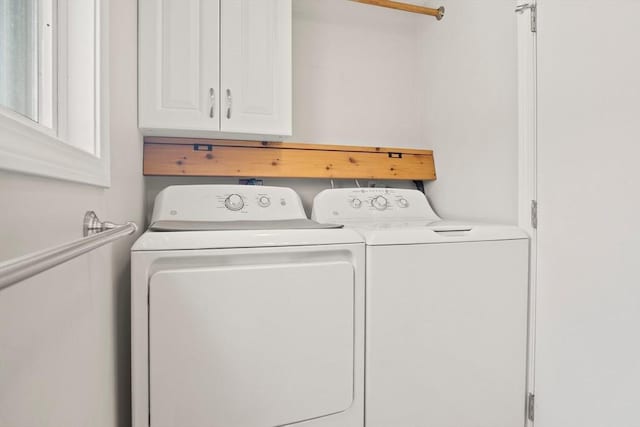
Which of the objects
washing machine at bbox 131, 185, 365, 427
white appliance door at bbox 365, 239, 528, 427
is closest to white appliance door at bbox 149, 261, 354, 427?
washing machine at bbox 131, 185, 365, 427

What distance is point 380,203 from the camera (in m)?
1.85

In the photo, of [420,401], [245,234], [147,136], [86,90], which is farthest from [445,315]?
[147,136]

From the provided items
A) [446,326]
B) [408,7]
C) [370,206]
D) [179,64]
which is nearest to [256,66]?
[179,64]

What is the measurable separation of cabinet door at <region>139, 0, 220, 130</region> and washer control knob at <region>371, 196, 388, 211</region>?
0.90 metres

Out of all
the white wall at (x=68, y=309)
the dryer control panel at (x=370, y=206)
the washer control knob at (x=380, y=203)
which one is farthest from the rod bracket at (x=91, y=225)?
the washer control knob at (x=380, y=203)

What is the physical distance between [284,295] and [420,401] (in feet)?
2.22

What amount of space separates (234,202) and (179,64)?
2.21ft

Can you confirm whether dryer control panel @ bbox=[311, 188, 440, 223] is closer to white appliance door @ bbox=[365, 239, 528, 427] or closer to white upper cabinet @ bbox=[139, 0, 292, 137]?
white upper cabinet @ bbox=[139, 0, 292, 137]

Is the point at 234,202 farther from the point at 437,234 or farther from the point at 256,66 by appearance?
the point at 437,234

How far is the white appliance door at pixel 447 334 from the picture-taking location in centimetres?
120

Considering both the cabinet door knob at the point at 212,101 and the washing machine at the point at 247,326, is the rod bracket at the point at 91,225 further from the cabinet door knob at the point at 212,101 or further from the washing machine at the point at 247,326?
the cabinet door knob at the point at 212,101

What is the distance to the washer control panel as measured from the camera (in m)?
1.53

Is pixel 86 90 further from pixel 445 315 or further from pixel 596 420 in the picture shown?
pixel 596 420

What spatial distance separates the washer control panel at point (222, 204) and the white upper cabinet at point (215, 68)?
11.1 inches
